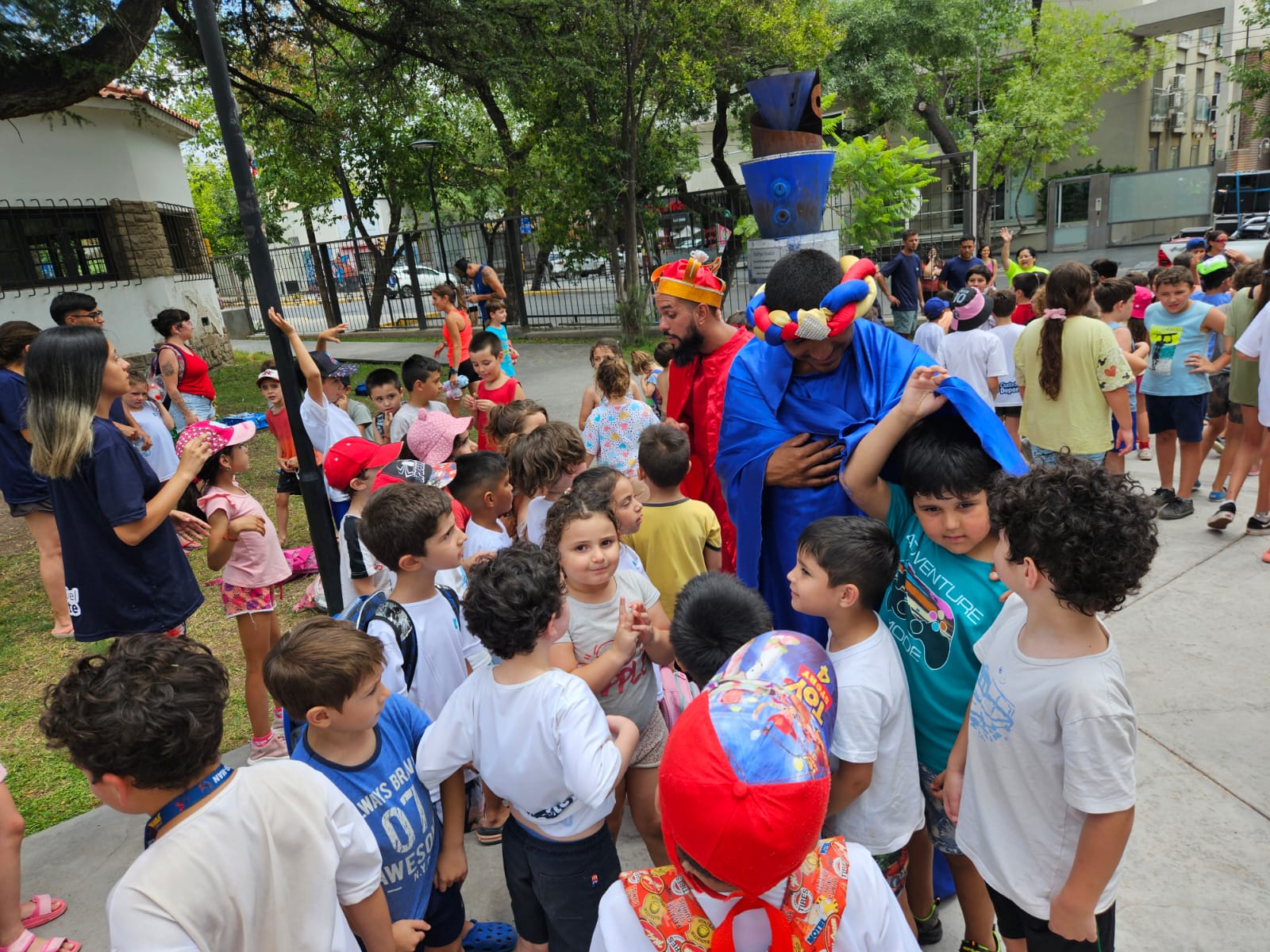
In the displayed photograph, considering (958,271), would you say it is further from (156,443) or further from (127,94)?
(127,94)

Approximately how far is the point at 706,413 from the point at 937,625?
1804mm

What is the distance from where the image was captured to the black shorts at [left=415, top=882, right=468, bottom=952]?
2301mm

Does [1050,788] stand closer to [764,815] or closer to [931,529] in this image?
[931,529]

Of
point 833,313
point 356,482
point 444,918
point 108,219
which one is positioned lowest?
point 444,918

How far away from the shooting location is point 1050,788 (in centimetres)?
172

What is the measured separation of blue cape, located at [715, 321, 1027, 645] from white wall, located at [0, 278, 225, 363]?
1271 centimetres

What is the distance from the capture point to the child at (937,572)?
6.93ft

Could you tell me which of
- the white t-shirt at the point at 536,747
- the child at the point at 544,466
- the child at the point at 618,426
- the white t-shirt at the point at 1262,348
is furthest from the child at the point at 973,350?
the white t-shirt at the point at 536,747

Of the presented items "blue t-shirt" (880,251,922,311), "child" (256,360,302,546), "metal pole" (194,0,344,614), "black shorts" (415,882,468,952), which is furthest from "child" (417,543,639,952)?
"blue t-shirt" (880,251,922,311)

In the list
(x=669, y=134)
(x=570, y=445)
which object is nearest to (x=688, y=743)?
(x=570, y=445)

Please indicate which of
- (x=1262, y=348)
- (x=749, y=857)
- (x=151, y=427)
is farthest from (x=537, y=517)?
(x=1262, y=348)

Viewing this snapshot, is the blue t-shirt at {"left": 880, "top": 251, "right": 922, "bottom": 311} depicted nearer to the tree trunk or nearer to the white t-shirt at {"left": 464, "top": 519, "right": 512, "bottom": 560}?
the tree trunk

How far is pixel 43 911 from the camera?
2.89 meters

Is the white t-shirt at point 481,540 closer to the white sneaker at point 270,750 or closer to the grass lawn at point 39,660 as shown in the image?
the white sneaker at point 270,750
